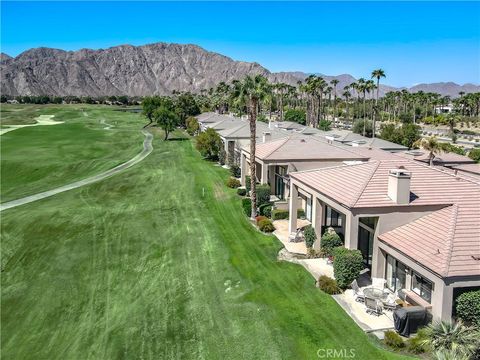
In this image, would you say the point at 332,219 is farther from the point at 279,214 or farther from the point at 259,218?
the point at 259,218

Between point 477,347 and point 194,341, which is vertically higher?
point 477,347

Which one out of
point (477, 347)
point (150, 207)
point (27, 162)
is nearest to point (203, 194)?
point (150, 207)

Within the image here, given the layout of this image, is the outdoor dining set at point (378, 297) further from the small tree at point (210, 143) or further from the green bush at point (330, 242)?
the small tree at point (210, 143)

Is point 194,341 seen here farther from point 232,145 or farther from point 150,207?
point 232,145

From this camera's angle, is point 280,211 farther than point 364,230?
Yes

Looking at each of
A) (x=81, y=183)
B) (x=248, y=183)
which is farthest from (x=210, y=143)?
(x=248, y=183)

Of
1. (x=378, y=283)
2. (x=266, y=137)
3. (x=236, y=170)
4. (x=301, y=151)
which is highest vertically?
(x=266, y=137)
